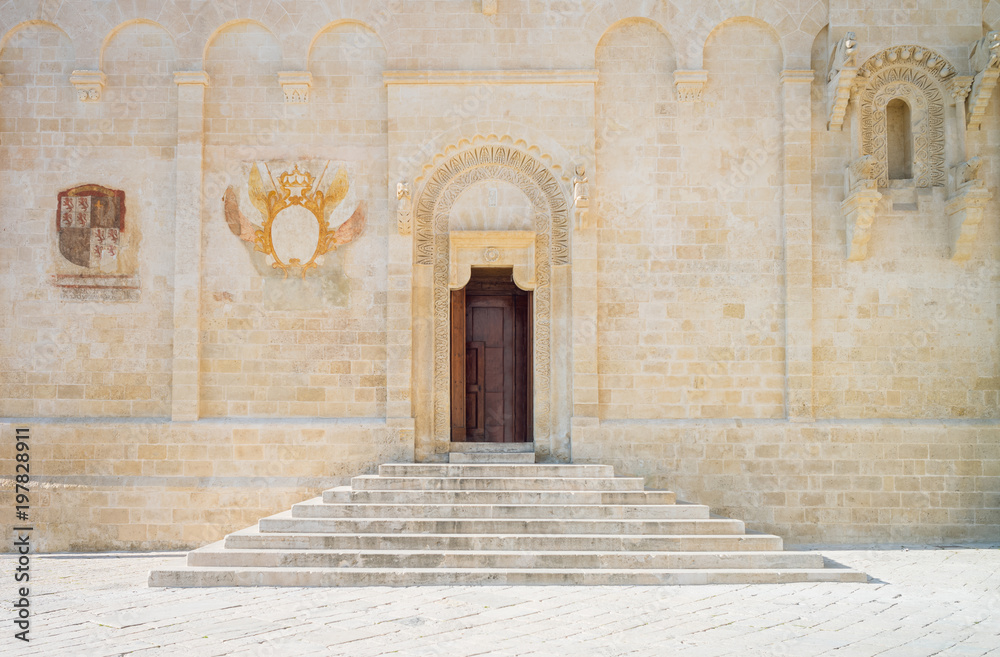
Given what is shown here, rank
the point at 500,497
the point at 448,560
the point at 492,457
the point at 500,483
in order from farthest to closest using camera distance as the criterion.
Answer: the point at 492,457 → the point at 500,483 → the point at 500,497 → the point at 448,560

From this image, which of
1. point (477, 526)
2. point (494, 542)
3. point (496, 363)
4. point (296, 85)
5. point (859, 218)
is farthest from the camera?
point (496, 363)

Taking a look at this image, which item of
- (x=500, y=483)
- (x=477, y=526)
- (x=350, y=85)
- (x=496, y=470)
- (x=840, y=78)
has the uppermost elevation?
(x=350, y=85)

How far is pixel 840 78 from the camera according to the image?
34.8 ft

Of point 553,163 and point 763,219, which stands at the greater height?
point 553,163

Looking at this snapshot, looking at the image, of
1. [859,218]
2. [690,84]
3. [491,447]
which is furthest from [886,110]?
[491,447]

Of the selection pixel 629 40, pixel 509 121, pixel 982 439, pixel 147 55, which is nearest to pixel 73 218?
pixel 147 55

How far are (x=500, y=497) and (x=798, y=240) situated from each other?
18.4 feet

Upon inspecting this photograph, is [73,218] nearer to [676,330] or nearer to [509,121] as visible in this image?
[509,121]

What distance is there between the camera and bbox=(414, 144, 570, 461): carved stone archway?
10.9m

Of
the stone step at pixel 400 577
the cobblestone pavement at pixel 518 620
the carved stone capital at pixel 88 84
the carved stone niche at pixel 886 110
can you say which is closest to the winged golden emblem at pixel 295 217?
the carved stone capital at pixel 88 84

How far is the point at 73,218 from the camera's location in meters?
11.0

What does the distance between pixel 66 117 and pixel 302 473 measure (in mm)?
6199

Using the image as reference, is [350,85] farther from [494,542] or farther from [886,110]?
[886,110]

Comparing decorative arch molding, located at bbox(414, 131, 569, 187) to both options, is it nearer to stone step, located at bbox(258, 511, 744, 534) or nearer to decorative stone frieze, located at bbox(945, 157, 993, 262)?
stone step, located at bbox(258, 511, 744, 534)
